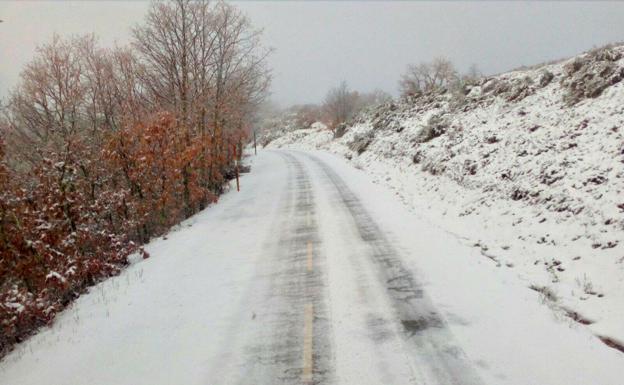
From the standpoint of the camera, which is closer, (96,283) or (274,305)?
(274,305)

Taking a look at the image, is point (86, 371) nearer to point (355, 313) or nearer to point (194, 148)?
point (355, 313)

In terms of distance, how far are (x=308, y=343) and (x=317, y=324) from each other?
2.03ft

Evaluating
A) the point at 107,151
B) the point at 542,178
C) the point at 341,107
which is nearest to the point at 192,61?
the point at 107,151

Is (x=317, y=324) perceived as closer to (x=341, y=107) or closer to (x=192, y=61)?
(x=192, y=61)

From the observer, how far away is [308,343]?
6.34 metres

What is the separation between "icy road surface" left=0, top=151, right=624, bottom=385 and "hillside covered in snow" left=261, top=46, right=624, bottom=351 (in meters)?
0.95

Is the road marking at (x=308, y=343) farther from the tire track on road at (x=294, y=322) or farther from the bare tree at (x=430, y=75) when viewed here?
A: the bare tree at (x=430, y=75)

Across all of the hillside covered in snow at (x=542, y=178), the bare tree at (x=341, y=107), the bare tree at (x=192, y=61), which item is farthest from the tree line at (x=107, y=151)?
the bare tree at (x=341, y=107)

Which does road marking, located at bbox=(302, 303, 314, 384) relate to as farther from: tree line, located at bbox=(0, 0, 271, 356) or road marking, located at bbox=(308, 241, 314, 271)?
tree line, located at bbox=(0, 0, 271, 356)

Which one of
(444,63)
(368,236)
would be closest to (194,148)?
(368,236)

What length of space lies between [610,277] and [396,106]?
101 ft

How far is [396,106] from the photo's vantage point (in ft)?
120

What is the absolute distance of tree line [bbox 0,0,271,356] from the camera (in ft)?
30.9

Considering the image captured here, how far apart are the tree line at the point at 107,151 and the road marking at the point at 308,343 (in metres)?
5.68
